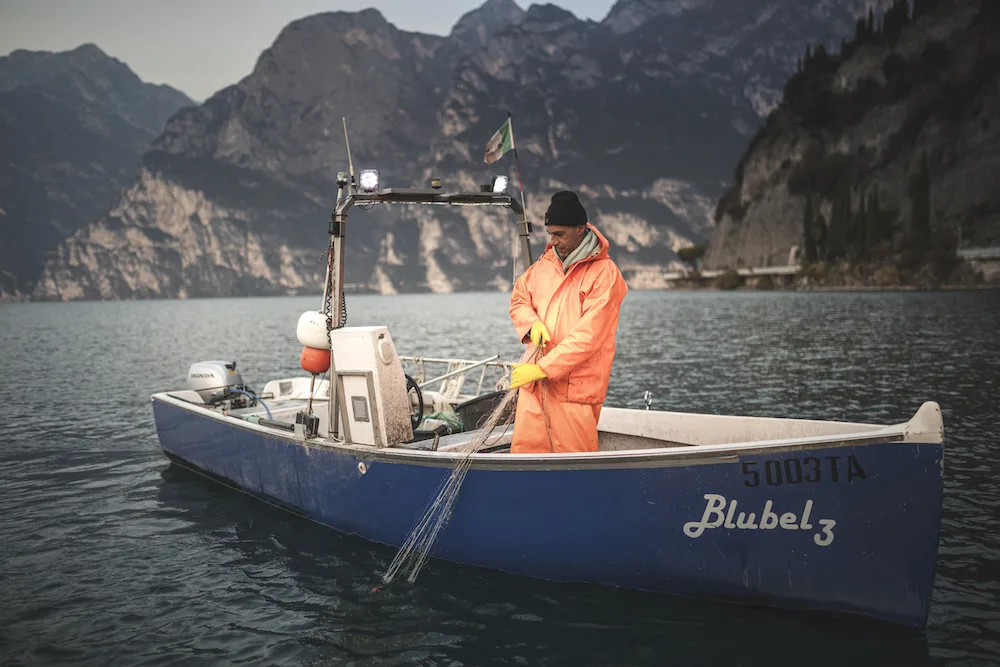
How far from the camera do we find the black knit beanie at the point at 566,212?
577 centimetres

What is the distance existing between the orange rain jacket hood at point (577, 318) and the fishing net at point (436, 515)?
322 mm

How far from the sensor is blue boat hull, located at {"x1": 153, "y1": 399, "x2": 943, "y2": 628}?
15.9 feet

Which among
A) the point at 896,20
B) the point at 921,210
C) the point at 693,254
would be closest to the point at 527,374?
the point at 921,210

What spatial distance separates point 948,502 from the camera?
8.80 metres

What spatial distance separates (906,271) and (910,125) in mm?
25288

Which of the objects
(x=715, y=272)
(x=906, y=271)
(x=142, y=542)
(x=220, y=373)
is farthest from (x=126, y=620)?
(x=715, y=272)

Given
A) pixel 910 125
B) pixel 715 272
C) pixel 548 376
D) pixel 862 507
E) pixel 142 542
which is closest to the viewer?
pixel 862 507

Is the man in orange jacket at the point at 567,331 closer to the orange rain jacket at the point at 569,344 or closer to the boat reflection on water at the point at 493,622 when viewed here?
the orange rain jacket at the point at 569,344

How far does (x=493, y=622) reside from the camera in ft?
20.0

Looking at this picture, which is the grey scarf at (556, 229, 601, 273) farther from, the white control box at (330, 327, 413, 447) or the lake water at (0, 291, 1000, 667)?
the lake water at (0, 291, 1000, 667)

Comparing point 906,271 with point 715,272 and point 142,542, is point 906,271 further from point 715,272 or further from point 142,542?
point 142,542

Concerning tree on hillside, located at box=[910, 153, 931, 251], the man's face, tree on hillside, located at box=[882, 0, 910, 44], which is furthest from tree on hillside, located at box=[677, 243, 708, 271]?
the man's face

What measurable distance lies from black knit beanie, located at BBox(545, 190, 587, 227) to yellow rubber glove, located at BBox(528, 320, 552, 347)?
34.5 inches

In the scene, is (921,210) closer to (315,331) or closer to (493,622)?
(315,331)
